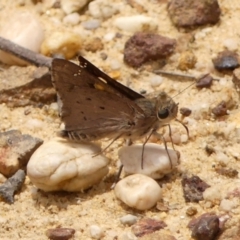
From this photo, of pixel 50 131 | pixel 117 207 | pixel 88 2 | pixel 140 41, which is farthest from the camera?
pixel 88 2

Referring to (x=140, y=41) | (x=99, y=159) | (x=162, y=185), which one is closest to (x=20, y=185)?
(x=99, y=159)

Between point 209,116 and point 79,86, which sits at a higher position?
point 79,86

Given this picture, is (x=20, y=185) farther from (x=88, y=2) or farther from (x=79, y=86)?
(x=88, y=2)

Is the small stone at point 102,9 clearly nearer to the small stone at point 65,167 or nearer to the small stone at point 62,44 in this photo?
the small stone at point 62,44

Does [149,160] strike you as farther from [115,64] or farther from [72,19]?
[72,19]

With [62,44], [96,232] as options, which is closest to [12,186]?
[96,232]

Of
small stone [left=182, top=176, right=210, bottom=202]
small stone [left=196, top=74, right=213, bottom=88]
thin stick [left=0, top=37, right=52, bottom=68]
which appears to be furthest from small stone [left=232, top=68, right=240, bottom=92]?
thin stick [left=0, top=37, right=52, bottom=68]

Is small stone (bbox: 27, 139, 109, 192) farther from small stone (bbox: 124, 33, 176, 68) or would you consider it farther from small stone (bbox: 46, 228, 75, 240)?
small stone (bbox: 124, 33, 176, 68)
